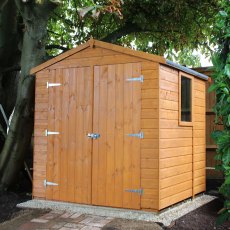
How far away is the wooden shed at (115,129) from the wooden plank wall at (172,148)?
0.05 feet

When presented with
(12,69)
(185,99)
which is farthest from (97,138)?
(12,69)

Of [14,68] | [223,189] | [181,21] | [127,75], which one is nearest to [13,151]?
[14,68]

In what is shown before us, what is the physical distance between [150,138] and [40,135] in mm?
1998

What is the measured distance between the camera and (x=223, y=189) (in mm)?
5160

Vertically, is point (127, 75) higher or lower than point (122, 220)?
higher

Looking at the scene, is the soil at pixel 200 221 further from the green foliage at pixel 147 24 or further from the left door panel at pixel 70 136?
the green foliage at pixel 147 24

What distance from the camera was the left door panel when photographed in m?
6.02

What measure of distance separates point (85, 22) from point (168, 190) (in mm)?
6024

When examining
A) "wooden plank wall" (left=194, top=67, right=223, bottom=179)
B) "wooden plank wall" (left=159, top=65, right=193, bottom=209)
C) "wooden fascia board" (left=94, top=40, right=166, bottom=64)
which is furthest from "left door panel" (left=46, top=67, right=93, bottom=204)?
"wooden plank wall" (left=194, top=67, right=223, bottom=179)

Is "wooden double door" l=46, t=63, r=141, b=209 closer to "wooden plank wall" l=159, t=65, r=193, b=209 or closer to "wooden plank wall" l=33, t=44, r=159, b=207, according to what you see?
"wooden plank wall" l=33, t=44, r=159, b=207

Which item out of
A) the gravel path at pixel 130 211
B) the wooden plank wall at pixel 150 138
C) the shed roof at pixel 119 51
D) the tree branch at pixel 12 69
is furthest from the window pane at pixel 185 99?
the tree branch at pixel 12 69

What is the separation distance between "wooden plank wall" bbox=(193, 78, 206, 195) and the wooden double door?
1549 mm

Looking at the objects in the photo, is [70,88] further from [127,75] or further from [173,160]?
[173,160]

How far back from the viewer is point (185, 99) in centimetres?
639
